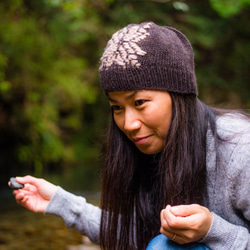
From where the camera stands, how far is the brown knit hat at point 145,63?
168cm

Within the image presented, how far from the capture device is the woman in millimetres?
1672

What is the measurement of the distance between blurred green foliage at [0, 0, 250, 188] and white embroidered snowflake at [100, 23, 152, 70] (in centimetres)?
400

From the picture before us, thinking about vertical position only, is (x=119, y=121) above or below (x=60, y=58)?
above

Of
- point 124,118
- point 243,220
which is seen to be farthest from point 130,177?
point 243,220

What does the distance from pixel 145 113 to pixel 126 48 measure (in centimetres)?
27

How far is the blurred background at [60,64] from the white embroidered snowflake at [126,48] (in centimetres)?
272

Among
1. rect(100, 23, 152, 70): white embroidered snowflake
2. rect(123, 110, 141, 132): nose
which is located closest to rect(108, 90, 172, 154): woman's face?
rect(123, 110, 141, 132): nose

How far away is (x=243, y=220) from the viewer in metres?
1.80

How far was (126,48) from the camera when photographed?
1695mm

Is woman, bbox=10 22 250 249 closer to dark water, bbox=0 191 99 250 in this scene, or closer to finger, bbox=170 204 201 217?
finger, bbox=170 204 201 217

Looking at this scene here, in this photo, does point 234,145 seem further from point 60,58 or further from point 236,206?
point 60,58

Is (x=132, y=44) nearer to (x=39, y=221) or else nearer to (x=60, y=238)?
(x=60, y=238)

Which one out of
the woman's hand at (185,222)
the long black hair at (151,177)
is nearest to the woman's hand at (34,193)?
the long black hair at (151,177)

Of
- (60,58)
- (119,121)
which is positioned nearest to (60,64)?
(60,58)
